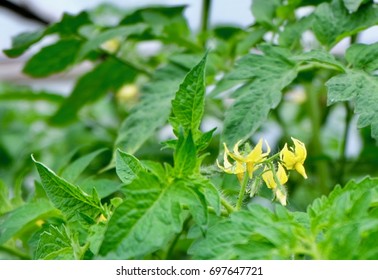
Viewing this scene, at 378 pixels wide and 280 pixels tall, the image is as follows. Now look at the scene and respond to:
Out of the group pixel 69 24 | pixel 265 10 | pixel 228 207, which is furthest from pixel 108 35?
pixel 228 207

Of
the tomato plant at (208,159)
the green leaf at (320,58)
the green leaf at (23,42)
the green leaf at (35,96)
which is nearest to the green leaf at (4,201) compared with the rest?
the tomato plant at (208,159)

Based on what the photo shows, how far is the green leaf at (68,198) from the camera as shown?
19.4 inches

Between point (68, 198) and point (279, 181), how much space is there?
0.15m

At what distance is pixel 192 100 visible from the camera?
49 cm

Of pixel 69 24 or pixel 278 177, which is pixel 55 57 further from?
pixel 278 177

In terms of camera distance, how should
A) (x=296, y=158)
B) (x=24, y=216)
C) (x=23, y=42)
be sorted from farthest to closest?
(x=23, y=42) < (x=24, y=216) < (x=296, y=158)

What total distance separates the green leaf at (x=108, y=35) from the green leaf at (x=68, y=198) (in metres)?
0.36

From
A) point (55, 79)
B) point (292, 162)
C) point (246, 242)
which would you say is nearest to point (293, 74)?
point (292, 162)

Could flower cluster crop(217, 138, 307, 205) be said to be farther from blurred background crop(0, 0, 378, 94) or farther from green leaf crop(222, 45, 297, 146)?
blurred background crop(0, 0, 378, 94)

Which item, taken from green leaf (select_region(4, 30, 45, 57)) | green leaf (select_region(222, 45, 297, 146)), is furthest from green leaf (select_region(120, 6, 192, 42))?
green leaf (select_region(222, 45, 297, 146))

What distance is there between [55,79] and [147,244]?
272 centimetres

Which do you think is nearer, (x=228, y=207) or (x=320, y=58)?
(x=228, y=207)

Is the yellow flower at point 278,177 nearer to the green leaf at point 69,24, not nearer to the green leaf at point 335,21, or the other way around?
the green leaf at point 335,21
